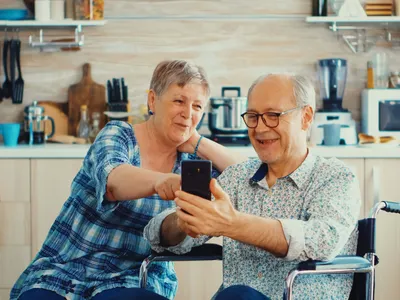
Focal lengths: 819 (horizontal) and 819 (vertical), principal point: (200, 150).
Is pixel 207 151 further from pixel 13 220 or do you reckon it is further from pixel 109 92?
pixel 109 92

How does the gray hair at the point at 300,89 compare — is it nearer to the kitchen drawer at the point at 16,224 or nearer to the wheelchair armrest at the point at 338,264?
the wheelchair armrest at the point at 338,264

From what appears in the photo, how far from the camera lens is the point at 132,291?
2.34m

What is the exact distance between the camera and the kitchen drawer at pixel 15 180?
13.7 ft

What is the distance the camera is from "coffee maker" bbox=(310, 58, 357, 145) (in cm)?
442

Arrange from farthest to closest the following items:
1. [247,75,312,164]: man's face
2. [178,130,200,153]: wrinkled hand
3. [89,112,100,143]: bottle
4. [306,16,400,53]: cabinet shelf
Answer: [306,16,400,53]: cabinet shelf
[89,112,100,143]: bottle
[178,130,200,153]: wrinkled hand
[247,75,312,164]: man's face

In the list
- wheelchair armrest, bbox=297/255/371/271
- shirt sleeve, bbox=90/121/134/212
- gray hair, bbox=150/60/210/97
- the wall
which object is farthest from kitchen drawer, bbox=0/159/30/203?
wheelchair armrest, bbox=297/255/371/271

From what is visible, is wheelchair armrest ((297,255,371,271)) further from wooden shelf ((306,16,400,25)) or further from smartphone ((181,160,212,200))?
wooden shelf ((306,16,400,25))

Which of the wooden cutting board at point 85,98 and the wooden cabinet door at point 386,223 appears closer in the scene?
the wooden cabinet door at point 386,223

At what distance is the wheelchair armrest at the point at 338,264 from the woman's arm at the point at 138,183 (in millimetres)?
396

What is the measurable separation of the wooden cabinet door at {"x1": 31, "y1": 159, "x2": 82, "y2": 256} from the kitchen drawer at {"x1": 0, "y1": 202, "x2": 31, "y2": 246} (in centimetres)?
4

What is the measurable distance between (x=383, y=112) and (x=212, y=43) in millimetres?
1048

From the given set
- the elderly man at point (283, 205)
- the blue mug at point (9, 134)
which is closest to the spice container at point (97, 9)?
the blue mug at point (9, 134)

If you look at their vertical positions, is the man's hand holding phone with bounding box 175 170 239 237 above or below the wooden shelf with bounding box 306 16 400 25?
below

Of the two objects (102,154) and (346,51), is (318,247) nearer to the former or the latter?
(102,154)
